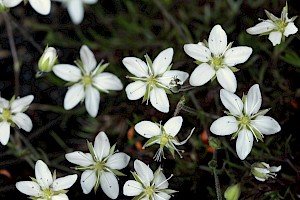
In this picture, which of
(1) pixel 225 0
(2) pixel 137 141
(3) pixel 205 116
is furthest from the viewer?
(1) pixel 225 0

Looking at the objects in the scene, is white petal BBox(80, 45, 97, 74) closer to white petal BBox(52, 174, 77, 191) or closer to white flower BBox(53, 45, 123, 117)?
white flower BBox(53, 45, 123, 117)

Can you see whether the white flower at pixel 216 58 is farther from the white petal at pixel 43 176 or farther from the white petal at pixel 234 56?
the white petal at pixel 43 176

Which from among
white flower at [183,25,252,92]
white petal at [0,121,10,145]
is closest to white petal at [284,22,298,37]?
white flower at [183,25,252,92]

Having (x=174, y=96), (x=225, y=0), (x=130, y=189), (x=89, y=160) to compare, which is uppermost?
(x=225, y=0)

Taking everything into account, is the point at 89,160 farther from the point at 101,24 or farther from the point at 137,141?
the point at 101,24

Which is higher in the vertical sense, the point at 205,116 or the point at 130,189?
the point at 205,116

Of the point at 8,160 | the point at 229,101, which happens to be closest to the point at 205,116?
the point at 229,101
